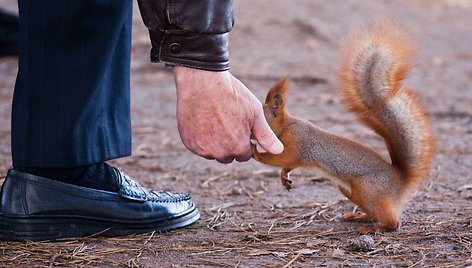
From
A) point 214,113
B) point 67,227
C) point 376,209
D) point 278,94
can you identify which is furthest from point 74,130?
point 376,209

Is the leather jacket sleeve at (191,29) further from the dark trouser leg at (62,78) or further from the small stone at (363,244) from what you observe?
the small stone at (363,244)

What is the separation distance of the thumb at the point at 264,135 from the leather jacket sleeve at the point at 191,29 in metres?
0.15

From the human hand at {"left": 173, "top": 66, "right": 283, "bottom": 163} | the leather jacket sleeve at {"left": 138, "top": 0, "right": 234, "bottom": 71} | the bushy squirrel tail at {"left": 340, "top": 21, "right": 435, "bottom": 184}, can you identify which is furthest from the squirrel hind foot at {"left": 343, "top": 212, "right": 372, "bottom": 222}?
the leather jacket sleeve at {"left": 138, "top": 0, "right": 234, "bottom": 71}

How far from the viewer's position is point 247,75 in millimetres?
4648

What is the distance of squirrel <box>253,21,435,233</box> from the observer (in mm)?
2125

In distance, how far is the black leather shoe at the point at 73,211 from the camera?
1.90 metres

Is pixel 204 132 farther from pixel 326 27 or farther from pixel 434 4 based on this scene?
pixel 434 4

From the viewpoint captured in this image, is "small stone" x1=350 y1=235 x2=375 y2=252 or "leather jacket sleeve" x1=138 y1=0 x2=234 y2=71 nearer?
"leather jacket sleeve" x1=138 y1=0 x2=234 y2=71

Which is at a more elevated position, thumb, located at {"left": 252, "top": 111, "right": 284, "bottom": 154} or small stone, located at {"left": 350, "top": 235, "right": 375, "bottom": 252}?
thumb, located at {"left": 252, "top": 111, "right": 284, "bottom": 154}

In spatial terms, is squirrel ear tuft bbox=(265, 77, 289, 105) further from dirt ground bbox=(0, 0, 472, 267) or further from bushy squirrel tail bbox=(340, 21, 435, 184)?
dirt ground bbox=(0, 0, 472, 267)

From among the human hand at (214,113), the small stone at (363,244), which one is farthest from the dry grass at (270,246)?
the human hand at (214,113)

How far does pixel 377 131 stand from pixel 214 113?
0.75m

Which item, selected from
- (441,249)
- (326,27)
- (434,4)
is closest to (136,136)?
(441,249)

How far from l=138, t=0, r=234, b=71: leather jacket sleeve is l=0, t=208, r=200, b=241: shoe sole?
527 millimetres
